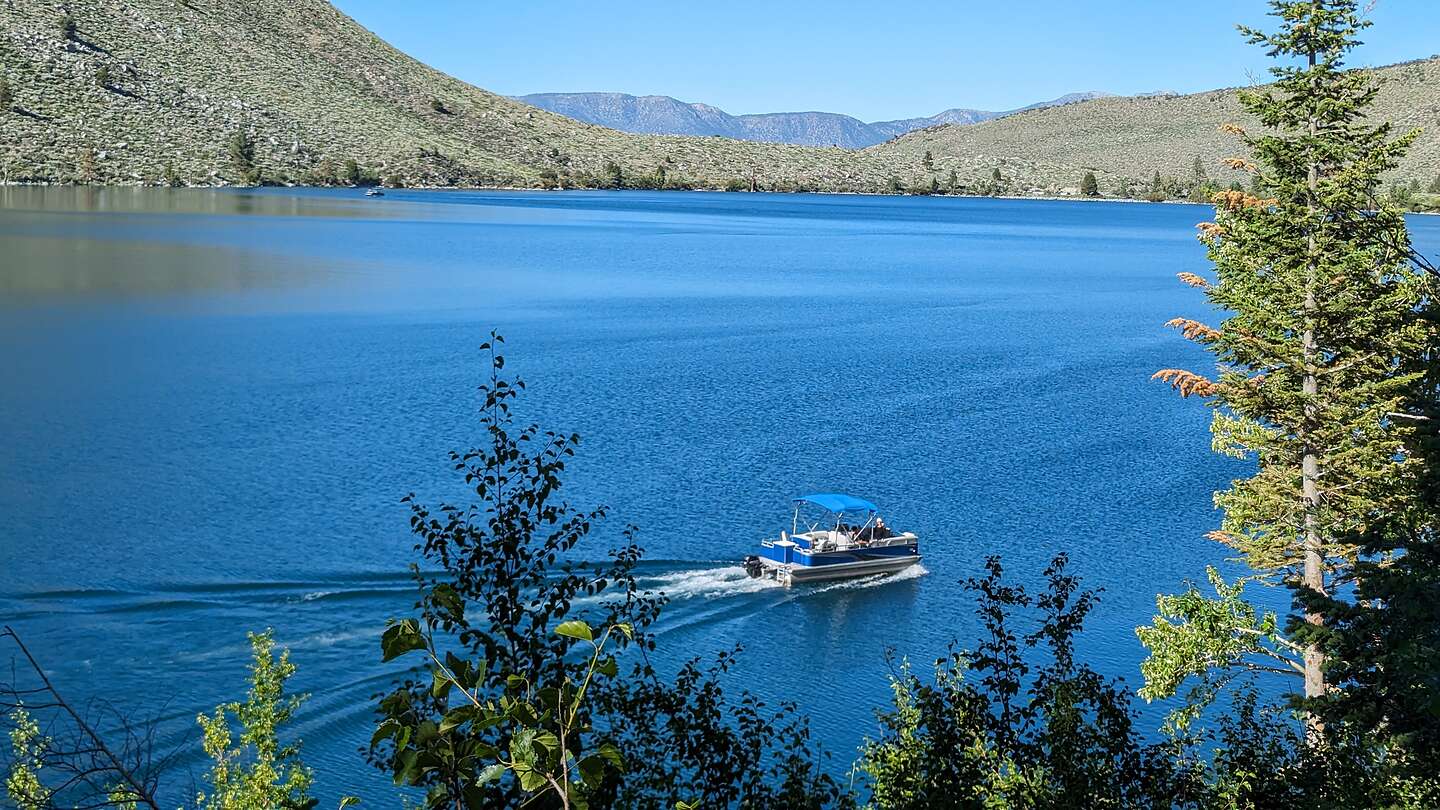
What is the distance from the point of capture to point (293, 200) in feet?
437

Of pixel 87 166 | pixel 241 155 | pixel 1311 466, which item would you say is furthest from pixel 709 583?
pixel 241 155

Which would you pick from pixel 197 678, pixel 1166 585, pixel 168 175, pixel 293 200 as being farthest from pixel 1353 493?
pixel 168 175

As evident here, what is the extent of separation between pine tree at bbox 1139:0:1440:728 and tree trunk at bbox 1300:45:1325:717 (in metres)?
0.03

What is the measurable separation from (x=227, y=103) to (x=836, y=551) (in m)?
140

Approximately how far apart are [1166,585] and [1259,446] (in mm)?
8762

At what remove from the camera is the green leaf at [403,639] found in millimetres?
6027

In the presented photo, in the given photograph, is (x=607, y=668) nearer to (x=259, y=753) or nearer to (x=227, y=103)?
(x=259, y=753)

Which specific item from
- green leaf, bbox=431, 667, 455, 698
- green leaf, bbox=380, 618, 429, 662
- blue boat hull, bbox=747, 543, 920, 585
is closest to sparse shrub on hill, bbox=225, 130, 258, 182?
blue boat hull, bbox=747, 543, 920, 585

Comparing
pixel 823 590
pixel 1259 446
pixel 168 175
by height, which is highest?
pixel 168 175

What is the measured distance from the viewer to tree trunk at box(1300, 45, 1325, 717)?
896 inches

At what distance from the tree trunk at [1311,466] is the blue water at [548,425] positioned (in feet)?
12.0

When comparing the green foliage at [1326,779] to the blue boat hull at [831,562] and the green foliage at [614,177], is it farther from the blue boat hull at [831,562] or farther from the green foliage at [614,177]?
the green foliage at [614,177]

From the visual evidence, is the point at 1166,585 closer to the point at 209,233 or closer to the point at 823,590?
the point at 823,590

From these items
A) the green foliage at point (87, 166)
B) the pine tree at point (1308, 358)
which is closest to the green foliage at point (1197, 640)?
the pine tree at point (1308, 358)
